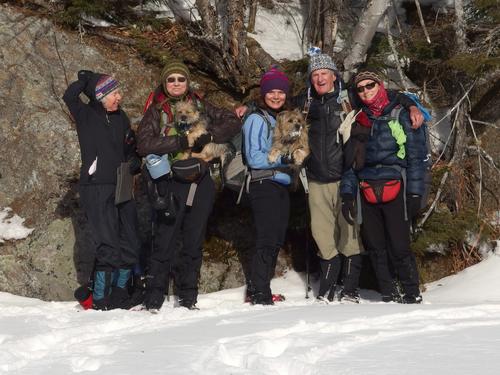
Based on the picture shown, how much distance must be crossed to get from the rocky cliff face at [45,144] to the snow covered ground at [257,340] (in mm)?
920

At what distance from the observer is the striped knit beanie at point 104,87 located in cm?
656

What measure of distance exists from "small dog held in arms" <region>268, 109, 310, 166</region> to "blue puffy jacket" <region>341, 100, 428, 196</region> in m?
0.64

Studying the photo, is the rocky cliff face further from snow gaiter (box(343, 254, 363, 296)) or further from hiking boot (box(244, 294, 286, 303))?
snow gaiter (box(343, 254, 363, 296))

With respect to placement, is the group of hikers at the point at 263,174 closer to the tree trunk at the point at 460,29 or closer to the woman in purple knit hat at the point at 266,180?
the woman in purple knit hat at the point at 266,180

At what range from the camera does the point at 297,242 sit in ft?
27.2

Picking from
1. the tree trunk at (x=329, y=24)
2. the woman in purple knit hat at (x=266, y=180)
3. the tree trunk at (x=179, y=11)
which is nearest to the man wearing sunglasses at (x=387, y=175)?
the woman in purple knit hat at (x=266, y=180)

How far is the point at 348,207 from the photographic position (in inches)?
256

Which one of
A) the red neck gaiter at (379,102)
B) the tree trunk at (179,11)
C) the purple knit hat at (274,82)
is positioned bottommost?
the red neck gaiter at (379,102)

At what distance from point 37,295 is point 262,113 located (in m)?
3.55

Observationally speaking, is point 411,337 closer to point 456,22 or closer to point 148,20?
point 456,22

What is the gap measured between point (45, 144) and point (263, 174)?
10.8 ft

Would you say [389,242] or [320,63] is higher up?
[320,63]

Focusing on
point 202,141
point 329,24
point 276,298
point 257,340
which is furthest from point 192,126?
point 329,24

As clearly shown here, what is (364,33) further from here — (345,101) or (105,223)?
(105,223)
